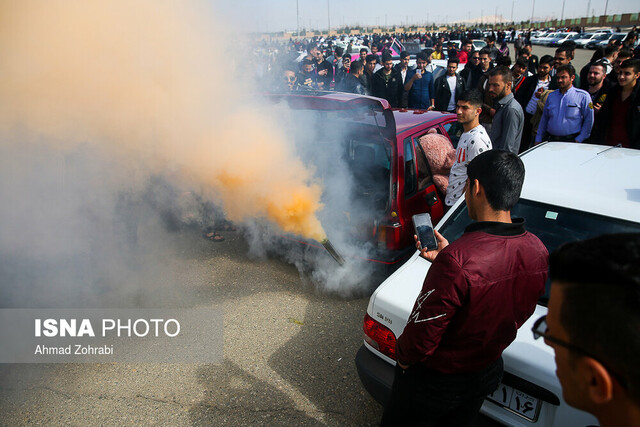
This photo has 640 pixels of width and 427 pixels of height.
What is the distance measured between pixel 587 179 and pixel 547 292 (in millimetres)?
1011

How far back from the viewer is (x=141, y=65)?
142 inches

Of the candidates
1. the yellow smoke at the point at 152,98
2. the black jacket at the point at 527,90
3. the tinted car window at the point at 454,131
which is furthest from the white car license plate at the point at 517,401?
the black jacket at the point at 527,90

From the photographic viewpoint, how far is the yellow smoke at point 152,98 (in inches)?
126

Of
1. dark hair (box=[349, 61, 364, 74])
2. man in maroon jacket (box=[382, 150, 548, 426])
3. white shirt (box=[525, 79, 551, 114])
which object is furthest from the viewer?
dark hair (box=[349, 61, 364, 74])

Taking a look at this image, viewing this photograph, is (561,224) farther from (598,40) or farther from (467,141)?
(598,40)

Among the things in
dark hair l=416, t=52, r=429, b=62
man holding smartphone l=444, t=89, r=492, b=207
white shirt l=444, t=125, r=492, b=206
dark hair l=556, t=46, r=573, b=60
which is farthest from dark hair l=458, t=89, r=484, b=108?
dark hair l=416, t=52, r=429, b=62

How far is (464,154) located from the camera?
3658 mm

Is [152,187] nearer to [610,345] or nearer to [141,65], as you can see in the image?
[141,65]

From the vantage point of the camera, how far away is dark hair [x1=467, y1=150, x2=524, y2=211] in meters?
1.67

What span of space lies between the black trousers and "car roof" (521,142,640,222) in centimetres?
131

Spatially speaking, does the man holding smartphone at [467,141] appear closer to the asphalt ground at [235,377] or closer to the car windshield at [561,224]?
the car windshield at [561,224]

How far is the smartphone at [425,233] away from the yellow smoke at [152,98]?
173 centimetres

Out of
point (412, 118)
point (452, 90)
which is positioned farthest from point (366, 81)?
point (412, 118)

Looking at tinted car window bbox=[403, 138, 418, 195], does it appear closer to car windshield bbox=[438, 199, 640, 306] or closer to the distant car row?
car windshield bbox=[438, 199, 640, 306]
